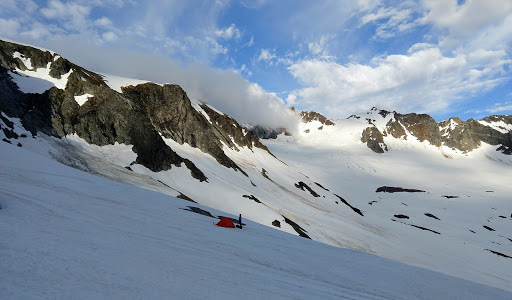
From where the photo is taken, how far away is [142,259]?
779 centimetres

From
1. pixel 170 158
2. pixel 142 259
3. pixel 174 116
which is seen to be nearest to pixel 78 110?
pixel 170 158

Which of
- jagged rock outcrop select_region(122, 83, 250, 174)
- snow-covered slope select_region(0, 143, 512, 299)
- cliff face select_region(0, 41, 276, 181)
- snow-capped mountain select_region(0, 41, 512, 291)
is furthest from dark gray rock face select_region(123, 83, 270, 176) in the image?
snow-covered slope select_region(0, 143, 512, 299)

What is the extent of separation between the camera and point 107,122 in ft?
156

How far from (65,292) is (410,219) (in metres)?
103

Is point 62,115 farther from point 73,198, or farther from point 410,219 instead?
point 410,219

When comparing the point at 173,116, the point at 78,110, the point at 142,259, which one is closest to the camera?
the point at 142,259

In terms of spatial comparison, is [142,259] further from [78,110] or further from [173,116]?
[173,116]

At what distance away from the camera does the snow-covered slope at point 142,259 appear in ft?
18.8

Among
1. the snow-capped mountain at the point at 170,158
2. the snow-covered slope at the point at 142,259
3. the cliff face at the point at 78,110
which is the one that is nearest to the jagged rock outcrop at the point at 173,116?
the snow-capped mountain at the point at 170,158

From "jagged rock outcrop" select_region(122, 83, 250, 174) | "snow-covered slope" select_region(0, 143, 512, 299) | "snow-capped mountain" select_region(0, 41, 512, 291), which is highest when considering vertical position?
"jagged rock outcrop" select_region(122, 83, 250, 174)

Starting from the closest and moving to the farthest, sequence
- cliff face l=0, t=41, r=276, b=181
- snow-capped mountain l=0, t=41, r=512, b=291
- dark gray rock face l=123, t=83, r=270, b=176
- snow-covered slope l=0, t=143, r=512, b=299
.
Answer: snow-covered slope l=0, t=143, r=512, b=299 < snow-capped mountain l=0, t=41, r=512, b=291 < cliff face l=0, t=41, r=276, b=181 < dark gray rock face l=123, t=83, r=270, b=176

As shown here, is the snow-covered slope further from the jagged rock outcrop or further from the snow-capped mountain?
the jagged rock outcrop

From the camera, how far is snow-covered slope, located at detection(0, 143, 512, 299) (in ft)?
18.8

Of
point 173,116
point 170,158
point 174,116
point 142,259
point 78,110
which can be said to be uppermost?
point 174,116
